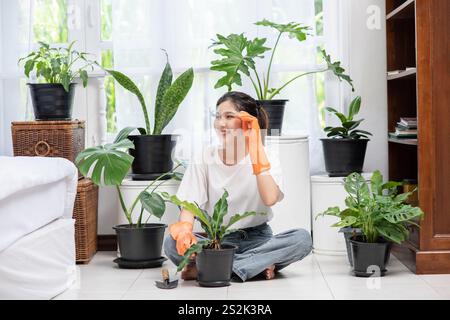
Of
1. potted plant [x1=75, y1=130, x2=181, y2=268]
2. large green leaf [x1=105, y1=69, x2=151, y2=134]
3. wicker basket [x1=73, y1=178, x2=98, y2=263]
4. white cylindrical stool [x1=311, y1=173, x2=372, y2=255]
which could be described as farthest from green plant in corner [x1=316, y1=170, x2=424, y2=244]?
wicker basket [x1=73, y1=178, x2=98, y2=263]

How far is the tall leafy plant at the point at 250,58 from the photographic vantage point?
3.84m

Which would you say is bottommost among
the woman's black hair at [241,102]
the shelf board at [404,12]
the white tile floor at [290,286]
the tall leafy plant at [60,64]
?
the white tile floor at [290,286]

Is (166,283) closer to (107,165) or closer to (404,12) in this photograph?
A: (107,165)

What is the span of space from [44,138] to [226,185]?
3.63ft

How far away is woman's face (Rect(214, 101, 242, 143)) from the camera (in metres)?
3.27

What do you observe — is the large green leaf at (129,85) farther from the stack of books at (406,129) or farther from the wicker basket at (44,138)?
the stack of books at (406,129)

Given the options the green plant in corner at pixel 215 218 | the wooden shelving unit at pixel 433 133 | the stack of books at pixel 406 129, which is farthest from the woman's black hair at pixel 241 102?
the stack of books at pixel 406 129

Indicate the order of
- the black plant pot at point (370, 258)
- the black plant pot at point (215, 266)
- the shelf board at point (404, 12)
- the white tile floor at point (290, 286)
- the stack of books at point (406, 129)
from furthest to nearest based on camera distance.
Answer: the stack of books at point (406, 129), the shelf board at point (404, 12), the black plant pot at point (370, 258), the black plant pot at point (215, 266), the white tile floor at point (290, 286)

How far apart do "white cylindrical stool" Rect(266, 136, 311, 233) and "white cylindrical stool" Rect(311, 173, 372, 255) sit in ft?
0.17

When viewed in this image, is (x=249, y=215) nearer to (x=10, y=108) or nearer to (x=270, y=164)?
(x=270, y=164)

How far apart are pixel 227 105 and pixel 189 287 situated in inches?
31.6

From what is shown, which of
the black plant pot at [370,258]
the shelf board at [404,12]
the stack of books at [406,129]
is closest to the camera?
the black plant pot at [370,258]

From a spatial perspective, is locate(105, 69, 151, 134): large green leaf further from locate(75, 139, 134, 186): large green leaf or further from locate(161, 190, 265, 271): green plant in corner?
locate(161, 190, 265, 271): green plant in corner

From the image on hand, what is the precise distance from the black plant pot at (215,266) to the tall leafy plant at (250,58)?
105 cm
